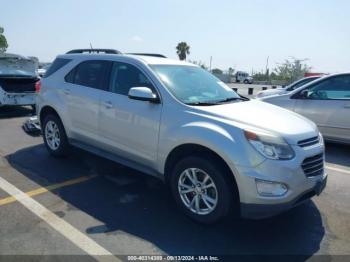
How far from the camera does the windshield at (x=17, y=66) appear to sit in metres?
10.1

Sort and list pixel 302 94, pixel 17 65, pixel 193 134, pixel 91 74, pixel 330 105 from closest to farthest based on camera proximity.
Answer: pixel 193 134 → pixel 91 74 → pixel 330 105 → pixel 302 94 → pixel 17 65

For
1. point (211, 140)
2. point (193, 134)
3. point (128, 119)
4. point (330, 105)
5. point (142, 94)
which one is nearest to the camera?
point (211, 140)

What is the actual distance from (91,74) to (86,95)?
348mm

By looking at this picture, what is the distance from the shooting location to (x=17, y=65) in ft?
34.4

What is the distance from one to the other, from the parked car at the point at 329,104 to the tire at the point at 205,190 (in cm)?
429

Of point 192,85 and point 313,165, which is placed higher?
point 192,85

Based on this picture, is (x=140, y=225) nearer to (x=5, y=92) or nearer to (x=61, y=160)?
(x=61, y=160)

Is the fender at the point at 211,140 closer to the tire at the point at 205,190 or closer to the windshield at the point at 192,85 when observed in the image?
the tire at the point at 205,190

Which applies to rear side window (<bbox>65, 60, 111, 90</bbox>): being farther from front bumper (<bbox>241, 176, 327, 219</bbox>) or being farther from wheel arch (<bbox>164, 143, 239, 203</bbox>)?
front bumper (<bbox>241, 176, 327, 219</bbox>)

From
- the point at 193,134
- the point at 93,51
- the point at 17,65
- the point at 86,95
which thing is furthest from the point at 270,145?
the point at 17,65

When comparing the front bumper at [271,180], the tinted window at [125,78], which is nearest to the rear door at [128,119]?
the tinted window at [125,78]

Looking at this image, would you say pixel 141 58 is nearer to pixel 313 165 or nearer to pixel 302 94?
pixel 313 165

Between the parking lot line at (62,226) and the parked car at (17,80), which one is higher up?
the parked car at (17,80)

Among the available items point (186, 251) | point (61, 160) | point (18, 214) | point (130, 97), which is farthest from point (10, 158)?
point (186, 251)
